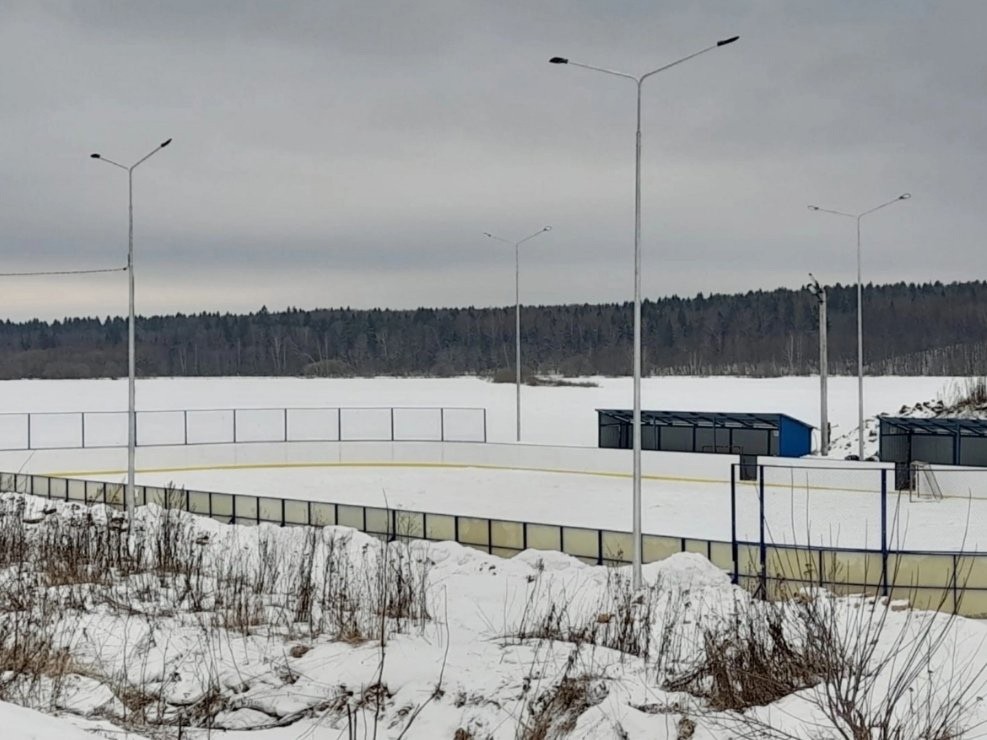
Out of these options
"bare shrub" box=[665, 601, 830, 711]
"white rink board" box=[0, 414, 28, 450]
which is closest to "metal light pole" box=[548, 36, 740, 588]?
"bare shrub" box=[665, 601, 830, 711]

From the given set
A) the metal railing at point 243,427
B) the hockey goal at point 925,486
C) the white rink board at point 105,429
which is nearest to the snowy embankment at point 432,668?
the hockey goal at point 925,486

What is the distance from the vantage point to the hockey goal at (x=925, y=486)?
34.0 meters

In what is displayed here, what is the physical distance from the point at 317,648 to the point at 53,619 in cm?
335

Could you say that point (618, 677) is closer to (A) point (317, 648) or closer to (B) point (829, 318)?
(A) point (317, 648)

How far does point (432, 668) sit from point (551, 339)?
535 feet

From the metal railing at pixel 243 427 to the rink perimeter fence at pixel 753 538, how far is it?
3095cm

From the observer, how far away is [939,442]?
37.2m

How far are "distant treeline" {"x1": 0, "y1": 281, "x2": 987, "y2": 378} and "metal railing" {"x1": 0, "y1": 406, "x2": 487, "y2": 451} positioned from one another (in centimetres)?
6534

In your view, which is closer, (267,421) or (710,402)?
(267,421)

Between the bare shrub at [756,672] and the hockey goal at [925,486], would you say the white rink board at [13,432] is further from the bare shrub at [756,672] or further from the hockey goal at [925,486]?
the bare shrub at [756,672]

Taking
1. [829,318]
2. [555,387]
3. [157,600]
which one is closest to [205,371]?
[555,387]

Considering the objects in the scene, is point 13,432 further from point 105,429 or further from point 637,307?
point 637,307

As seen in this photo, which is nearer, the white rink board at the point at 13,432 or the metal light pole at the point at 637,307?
the metal light pole at the point at 637,307

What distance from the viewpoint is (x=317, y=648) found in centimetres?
1119
